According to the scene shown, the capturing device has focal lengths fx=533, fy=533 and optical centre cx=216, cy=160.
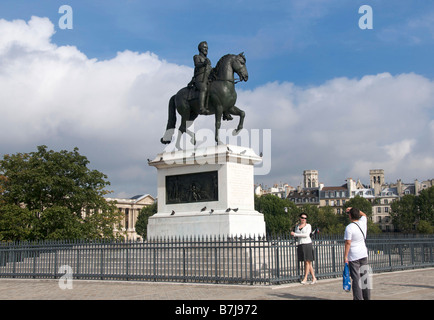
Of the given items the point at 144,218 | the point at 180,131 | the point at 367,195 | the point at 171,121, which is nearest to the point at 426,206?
the point at 367,195

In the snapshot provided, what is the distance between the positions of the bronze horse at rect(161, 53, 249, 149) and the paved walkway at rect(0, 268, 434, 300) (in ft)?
20.2

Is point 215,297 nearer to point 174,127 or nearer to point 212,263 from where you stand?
point 212,263

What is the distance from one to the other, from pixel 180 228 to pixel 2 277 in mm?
6695

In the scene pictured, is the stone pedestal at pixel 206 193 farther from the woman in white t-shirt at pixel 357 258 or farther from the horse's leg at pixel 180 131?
the woman in white t-shirt at pixel 357 258

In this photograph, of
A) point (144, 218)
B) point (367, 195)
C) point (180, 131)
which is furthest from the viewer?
point (367, 195)

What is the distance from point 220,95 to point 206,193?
11.0ft

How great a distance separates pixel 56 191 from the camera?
36375 mm

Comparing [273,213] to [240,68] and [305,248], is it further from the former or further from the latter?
[305,248]

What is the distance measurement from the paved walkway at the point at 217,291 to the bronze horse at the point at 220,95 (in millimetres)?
6172

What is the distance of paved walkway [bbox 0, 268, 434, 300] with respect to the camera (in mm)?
10961

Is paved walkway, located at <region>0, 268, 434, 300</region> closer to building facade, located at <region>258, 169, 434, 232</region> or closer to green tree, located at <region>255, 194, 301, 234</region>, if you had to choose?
green tree, located at <region>255, 194, 301, 234</region>

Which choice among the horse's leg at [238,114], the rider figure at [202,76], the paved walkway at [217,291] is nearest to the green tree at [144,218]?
the horse's leg at [238,114]

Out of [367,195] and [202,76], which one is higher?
[367,195]
